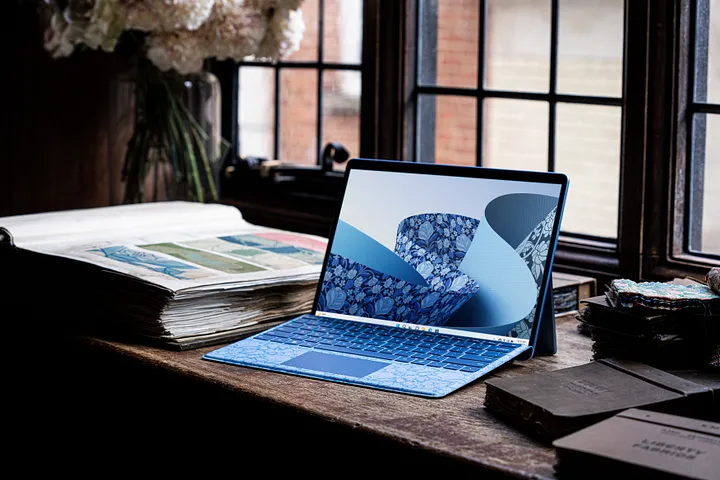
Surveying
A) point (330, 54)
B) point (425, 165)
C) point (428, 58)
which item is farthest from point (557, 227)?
point (330, 54)

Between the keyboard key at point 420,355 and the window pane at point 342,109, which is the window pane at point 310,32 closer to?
the window pane at point 342,109

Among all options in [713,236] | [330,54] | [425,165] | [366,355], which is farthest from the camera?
[330,54]

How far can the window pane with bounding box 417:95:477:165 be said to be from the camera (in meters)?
2.00

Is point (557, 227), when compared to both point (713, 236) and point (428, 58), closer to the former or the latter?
point (713, 236)

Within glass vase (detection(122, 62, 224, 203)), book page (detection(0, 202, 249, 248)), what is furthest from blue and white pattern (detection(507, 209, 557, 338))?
glass vase (detection(122, 62, 224, 203))

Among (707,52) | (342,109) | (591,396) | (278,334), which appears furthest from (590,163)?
(591,396)

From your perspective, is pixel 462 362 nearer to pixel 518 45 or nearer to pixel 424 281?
pixel 424 281

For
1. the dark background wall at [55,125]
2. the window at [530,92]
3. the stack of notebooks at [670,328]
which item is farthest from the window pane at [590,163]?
Answer: the dark background wall at [55,125]

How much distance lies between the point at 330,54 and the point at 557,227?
1.06 meters

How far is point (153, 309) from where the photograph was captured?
1364mm

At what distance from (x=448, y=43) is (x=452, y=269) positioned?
77 centimetres

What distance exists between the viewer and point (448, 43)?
2.01m

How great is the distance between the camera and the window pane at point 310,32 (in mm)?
2270

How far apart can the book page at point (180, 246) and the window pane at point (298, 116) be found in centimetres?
51
